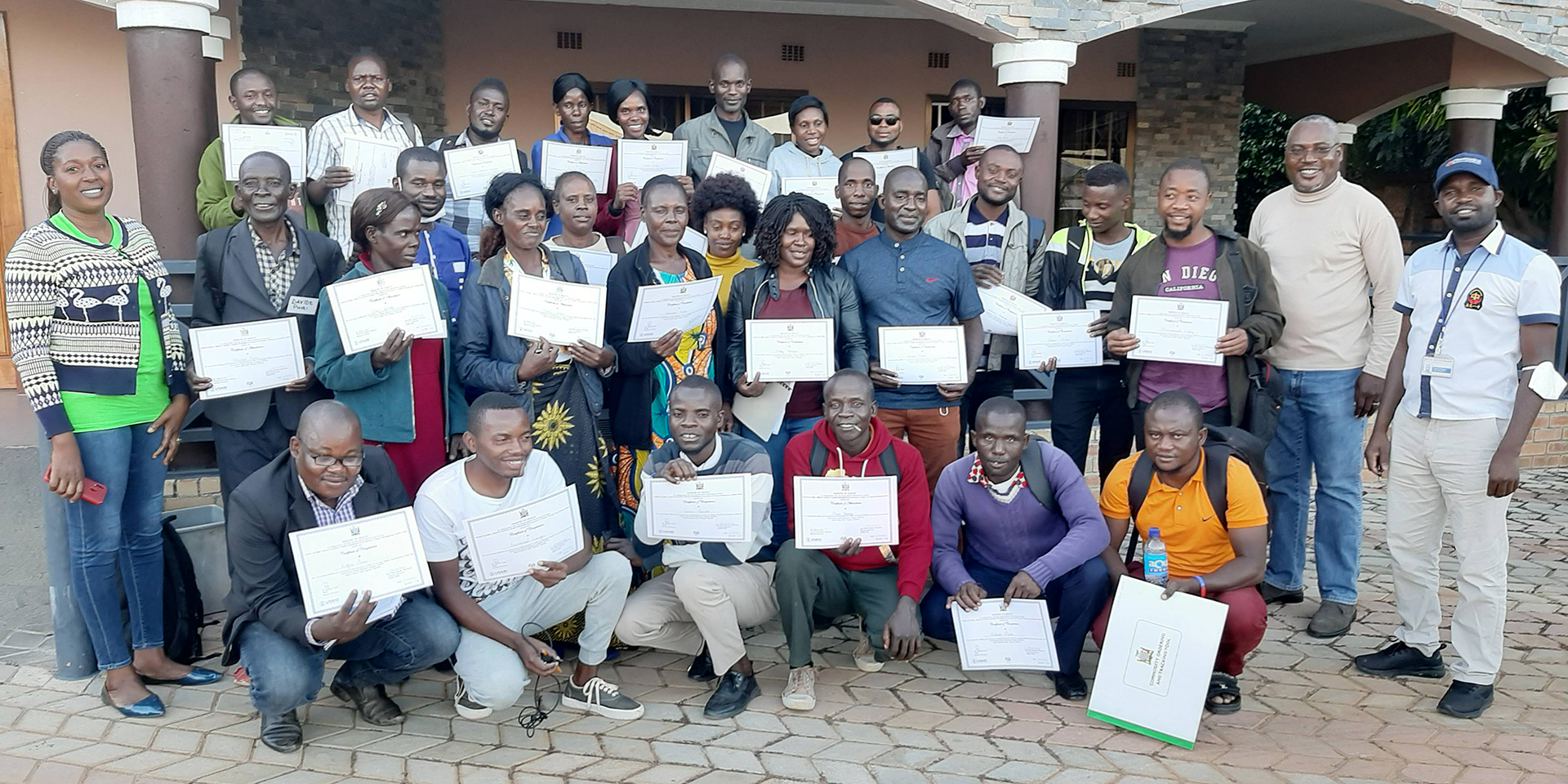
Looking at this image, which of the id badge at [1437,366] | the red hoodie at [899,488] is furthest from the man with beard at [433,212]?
the id badge at [1437,366]

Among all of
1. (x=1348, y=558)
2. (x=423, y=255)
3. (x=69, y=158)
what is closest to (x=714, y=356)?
(x=423, y=255)

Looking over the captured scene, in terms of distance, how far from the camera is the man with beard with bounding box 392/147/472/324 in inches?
178

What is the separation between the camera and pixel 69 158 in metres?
3.61

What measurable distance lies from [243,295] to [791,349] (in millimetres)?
1987

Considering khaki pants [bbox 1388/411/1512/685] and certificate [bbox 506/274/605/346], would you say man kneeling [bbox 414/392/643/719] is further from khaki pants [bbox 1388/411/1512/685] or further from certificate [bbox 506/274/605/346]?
khaki pants [bbox 1388/411/1512/685]

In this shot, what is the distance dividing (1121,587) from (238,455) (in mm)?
3173

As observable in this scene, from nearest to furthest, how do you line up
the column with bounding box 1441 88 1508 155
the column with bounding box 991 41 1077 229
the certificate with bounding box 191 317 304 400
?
the certificate with bounding box 191 317 304 400 → the column with bounding box 991 41 1077 229 → the column with bounding box 1441 88 1508 155

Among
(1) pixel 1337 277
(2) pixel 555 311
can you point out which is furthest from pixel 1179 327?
(2) pixel 555 311

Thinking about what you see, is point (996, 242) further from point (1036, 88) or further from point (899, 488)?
point (1036, 88)

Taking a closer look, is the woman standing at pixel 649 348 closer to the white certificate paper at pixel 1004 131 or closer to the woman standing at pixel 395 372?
the woman standing at pixel 395 372

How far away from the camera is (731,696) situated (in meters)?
3.90

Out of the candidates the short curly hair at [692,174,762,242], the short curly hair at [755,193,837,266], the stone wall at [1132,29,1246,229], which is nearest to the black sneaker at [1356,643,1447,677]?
the short curly hair at [755,193,837,266]

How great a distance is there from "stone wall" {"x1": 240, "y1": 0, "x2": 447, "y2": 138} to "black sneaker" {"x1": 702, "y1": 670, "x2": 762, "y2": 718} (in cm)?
718

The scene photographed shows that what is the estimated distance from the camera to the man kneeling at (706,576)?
12.8ft
